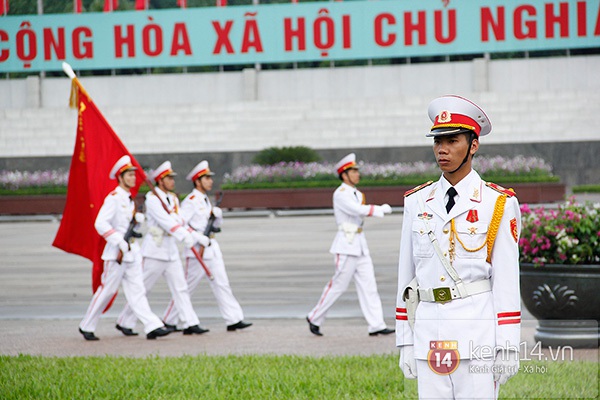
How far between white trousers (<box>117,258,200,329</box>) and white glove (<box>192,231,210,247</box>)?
0.38 meters

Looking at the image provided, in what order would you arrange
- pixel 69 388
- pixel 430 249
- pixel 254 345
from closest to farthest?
pixel 430 249 → pixel 69 388 → pixel 254 345

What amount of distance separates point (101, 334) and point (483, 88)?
37397mm

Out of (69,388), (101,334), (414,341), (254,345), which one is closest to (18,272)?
(101,334)

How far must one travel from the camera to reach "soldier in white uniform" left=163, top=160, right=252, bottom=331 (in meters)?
11.0

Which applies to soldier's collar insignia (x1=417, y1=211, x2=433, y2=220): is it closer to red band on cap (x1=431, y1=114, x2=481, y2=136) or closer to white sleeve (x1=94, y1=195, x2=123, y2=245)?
red band on cap (x1=431, y1=114, x2=481, y2=136)

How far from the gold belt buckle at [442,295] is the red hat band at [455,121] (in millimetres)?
694

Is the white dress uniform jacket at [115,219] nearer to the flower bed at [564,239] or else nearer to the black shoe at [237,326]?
the black shoe at [237,326]

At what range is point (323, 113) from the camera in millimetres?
46062

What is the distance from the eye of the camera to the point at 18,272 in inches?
688

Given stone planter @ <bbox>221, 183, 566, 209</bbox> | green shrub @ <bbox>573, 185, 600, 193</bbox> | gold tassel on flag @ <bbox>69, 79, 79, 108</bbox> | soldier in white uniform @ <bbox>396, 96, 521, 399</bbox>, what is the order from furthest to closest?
1. green shrub @ <bbox>573, 185, 600, 193</bbox>
2. stone planter @ <bbox>221, 183, 566, 209</bbox>
3. gold tassel on flag @ <bbox>69, 79, 79, 108</bbox>
4. soldier in white uniform @ <bbox>396, 96, 521, 399</bbox>

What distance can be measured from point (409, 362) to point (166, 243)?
279 inches

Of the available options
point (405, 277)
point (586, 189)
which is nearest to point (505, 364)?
point (405, 277)

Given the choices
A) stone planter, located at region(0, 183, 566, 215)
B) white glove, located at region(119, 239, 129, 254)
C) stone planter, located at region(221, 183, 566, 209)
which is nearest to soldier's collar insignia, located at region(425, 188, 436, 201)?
white glove, located at region(119, 239, 129, 254)

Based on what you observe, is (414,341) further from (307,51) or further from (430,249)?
(307,51)
